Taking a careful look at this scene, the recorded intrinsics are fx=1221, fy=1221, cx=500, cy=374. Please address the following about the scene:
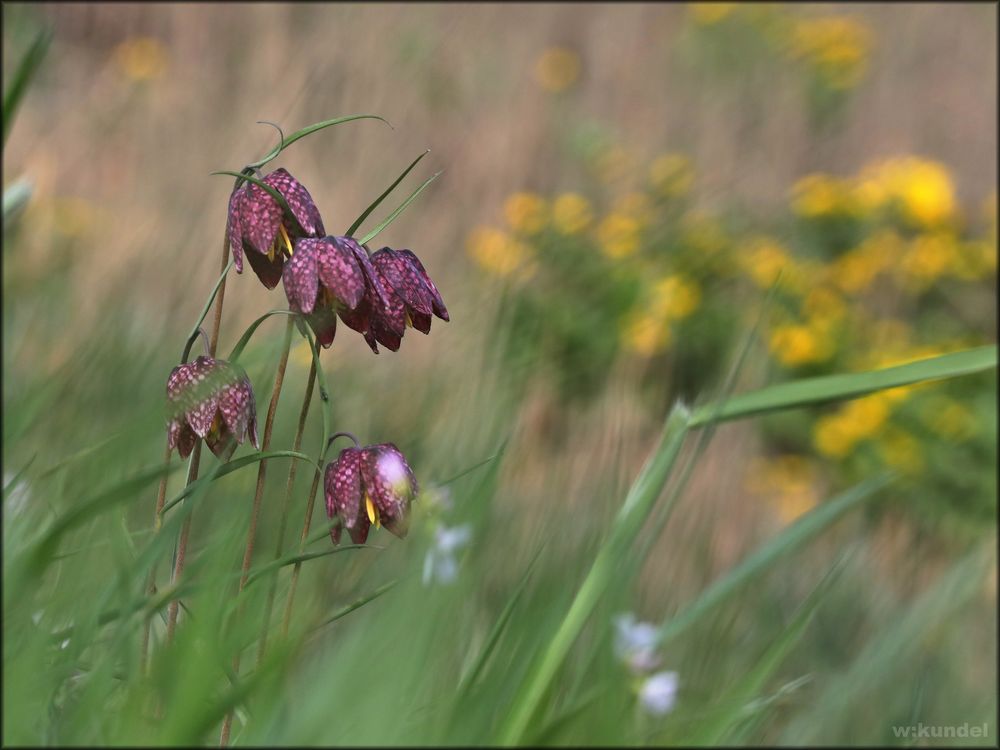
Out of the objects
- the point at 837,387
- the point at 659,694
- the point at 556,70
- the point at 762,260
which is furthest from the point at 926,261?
the point at 837,387

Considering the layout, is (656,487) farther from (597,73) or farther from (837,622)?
(597,73)

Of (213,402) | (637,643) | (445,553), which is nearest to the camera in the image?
(445,553)

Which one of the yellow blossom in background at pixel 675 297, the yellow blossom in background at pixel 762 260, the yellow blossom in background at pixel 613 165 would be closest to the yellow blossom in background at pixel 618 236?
the yellow blossom in background at pixel 675 297

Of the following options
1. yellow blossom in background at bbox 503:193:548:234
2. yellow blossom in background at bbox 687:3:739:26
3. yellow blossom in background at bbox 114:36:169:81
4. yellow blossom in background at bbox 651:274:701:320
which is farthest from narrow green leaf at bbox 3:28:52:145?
yellow blossom in background at bbox 687:3:739:26

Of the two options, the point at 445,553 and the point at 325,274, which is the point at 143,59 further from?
the point at 445,553

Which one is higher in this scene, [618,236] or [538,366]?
[538,366]

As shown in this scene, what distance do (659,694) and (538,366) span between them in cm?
32

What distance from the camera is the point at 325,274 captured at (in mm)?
732

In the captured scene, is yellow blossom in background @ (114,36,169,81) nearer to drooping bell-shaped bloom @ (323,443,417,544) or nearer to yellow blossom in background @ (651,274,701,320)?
yellow blossom in background @ (651,274,701,320)

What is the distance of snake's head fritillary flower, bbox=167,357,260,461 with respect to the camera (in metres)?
0.74

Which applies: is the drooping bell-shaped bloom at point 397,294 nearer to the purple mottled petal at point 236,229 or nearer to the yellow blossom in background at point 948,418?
the purple mottled petal at point 236,229

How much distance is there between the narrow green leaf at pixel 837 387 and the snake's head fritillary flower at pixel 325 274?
255 millimetres

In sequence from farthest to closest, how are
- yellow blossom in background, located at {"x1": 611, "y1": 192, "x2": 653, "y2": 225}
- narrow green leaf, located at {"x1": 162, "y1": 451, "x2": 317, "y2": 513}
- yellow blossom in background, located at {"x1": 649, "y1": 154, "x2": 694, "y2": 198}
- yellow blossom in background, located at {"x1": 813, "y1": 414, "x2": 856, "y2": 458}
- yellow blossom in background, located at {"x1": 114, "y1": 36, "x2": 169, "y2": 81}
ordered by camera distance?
yellow blossom in background, located at {"x1": 114, "y1": 36, "x2": 169, "y2": 81} → yellow blossom in background, located at {"x1": 649, "y1": 154, "x2": 694, "y2": 198} → yellow blossom in background, located at {"x1": 611, "y1": 192, "x2": 653, "y2": 225} → yellow blossom in background, located at {"x1": 813, "y1": 414, "x2": 856, "y2": 458} → narrow green leaf, located at {"x1": 162, "y1": 451, "x2": 317, "y2": 513}

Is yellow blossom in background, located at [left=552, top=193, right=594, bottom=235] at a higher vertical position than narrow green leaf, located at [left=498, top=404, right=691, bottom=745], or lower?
lower
